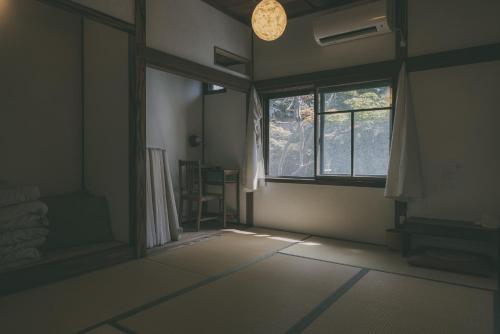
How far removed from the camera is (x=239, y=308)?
249 cm

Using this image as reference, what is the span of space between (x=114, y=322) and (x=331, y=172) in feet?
11.1

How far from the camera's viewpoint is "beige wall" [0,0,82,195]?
11.9ft

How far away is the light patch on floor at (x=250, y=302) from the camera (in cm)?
222

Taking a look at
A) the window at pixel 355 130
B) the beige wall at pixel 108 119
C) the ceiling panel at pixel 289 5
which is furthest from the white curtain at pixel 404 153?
the beige wall at pixel 108 119

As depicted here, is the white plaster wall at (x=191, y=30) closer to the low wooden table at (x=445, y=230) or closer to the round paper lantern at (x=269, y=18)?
the round paper lantern at (x=269, y=18)

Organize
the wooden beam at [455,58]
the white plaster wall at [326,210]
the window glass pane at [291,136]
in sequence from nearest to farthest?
the wooden beam at [455,58]
the white plaster wall at [326,210]
the window glass pane at [291,136]

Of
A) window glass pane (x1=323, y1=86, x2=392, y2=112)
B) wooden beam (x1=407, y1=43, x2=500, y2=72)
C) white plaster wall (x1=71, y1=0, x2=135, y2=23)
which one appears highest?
white plaster wall (x1=71, y1=0, x2=135, y2=23)

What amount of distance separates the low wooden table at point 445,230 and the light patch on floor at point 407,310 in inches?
26.3

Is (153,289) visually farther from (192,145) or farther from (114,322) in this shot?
(192,145)

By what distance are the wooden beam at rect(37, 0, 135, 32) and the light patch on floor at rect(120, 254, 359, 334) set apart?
2.68 m

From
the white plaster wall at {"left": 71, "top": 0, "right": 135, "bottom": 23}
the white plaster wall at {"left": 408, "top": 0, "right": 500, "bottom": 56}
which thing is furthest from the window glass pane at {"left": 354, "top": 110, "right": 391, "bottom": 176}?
the white plaster wall at {"left": 71, "top": 0, "right": 135, "bottom": 23}

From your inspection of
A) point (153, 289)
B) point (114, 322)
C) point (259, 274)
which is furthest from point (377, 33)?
point (114, 322)

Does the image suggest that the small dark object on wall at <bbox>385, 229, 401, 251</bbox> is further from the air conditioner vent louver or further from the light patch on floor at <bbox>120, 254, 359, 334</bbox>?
the air conditioner vent louver

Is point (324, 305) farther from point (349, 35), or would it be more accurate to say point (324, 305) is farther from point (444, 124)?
point (349, 35)
